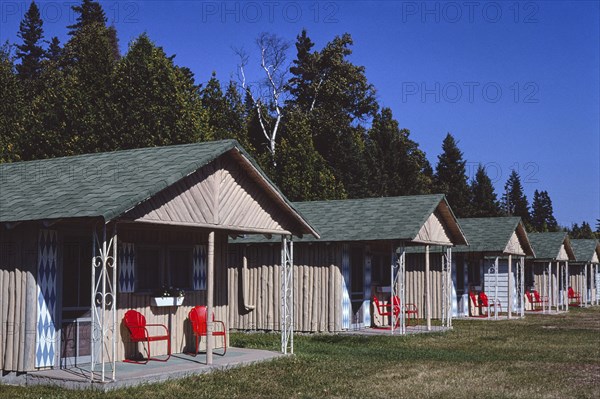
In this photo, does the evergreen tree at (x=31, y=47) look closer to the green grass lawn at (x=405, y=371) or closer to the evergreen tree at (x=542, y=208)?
the green grass lawn at (x=405, y=371)

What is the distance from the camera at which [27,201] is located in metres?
14.0

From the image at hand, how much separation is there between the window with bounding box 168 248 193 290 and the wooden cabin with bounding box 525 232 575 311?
Answer: 2458 cm

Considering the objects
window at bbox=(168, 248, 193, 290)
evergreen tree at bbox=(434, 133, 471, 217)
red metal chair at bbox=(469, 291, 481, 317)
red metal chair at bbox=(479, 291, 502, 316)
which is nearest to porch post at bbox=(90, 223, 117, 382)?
window at bbox=(168, 248, 193, 290)

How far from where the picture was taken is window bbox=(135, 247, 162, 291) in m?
16.3

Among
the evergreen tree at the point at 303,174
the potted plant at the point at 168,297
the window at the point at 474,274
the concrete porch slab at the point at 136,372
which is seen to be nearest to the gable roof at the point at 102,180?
the concrete porch slab at the point at 136,372

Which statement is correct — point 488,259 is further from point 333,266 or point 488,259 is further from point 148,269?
point 148,269

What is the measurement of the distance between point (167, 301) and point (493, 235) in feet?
66.4

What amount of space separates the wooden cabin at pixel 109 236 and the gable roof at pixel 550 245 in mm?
25338

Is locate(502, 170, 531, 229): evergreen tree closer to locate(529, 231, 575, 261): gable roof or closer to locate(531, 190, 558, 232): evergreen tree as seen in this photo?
locate(531, 190, 558, 232): evergreen tree

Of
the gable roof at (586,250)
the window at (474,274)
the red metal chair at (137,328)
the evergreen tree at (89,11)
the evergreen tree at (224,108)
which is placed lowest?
the red metal chair at (137,328)

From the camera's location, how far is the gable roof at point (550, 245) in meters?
40.0

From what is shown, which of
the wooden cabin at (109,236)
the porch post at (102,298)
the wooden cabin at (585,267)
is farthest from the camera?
the wooden cabin at (585,267)

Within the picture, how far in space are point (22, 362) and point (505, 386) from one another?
7952 mm

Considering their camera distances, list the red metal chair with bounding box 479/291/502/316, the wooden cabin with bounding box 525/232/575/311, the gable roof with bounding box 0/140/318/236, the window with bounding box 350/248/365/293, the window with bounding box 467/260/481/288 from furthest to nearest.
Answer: the wooden cabin with bounding box 525/232/575/311, the window with bounding box 467/260/481/288, the red metal chair with bounding box 479/291/502/316, the window with bounding box 350/248/365/293, the gable roof with bounding box 0/140/318/236
